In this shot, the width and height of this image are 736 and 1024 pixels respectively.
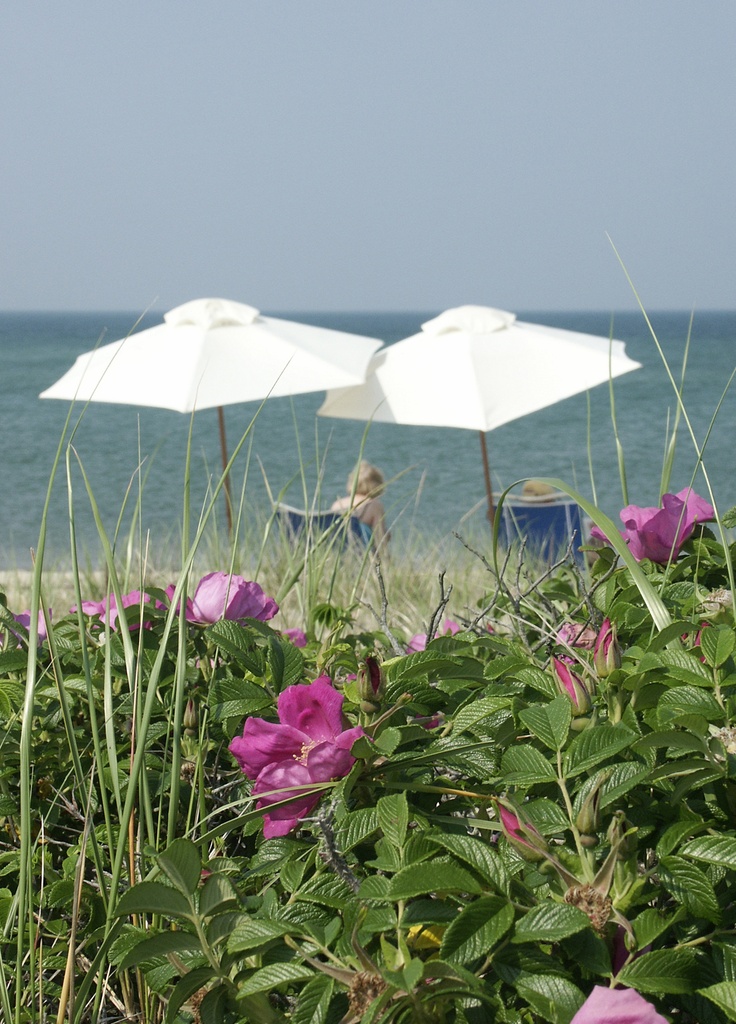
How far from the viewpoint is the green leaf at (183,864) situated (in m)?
0.68

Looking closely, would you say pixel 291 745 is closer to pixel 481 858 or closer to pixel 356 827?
pixel 356 827

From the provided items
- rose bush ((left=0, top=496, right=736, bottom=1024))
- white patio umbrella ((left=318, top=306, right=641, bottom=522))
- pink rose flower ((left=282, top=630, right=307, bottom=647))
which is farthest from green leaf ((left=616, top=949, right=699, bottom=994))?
white patio umbrella ((left=318, top=306, right=641, bottom=522))

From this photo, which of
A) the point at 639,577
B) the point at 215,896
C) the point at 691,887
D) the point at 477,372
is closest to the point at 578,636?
the point at 639,577

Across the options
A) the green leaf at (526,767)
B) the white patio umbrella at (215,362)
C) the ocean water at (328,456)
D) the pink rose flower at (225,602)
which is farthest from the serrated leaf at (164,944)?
the white patio umbrella at (215,362)

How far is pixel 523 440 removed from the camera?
2927 centimetres

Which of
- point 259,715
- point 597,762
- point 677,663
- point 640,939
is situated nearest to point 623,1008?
point 640,939

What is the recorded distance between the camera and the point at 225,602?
1.13m

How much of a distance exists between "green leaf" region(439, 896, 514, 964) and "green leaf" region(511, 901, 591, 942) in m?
0.01

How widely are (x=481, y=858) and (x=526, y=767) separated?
10 centimetres

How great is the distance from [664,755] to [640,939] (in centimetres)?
21

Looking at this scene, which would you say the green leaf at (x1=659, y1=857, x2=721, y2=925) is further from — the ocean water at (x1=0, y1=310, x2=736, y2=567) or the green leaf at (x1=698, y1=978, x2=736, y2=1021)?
the ocean water at (x1=0, y1=310, x2=736, y2=567)

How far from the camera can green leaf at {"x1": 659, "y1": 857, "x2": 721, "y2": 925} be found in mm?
664

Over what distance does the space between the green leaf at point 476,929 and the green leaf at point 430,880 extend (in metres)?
0.02

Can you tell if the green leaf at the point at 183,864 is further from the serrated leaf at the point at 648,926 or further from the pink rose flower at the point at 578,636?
the pink rose flower at the point at 578,636
